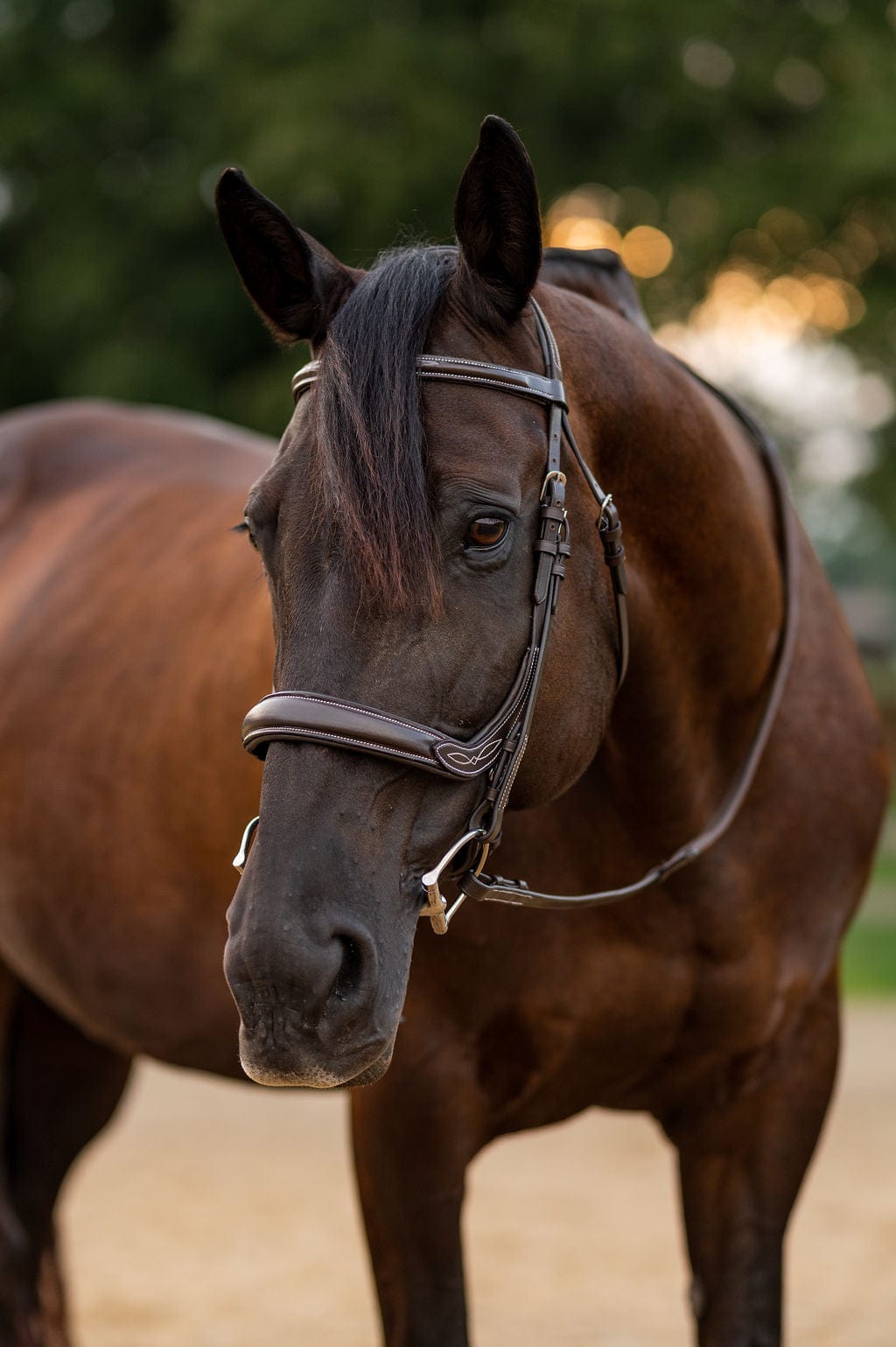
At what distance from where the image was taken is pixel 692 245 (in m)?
14.0

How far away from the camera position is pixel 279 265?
6.44 feet

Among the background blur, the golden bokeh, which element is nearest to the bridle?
the background blur

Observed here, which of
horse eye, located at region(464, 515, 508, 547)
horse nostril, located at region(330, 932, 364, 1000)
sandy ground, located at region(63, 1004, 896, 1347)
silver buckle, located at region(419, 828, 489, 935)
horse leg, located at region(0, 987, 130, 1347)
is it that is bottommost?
sandy ground, located at region(63, 1004, 896, 1347)

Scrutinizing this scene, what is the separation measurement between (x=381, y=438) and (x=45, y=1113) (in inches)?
101

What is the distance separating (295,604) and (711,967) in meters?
1.06

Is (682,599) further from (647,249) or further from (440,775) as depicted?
(647,249)

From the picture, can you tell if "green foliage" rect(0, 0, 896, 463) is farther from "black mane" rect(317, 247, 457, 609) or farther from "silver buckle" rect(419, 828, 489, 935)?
"silver buckle" rect(419, 828, 489, 935)

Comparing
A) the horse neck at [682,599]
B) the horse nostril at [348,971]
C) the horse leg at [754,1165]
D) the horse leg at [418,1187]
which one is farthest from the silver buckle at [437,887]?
the horse leg at [754,1165]

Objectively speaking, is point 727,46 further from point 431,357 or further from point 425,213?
point 431,357

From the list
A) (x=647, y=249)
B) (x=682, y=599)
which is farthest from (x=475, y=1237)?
(x=647, y=249)

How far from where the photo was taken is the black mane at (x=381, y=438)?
65.2 inches

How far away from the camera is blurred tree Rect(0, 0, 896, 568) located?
13773 mm

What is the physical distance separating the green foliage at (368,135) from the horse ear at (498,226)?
11.7m

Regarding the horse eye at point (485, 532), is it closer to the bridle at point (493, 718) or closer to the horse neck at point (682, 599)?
the bridle at point (493, 718)
